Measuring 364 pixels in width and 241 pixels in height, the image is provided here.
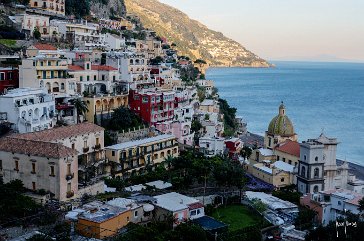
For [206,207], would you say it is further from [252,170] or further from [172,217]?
[252,170]

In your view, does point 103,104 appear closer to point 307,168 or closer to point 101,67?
point 101,67

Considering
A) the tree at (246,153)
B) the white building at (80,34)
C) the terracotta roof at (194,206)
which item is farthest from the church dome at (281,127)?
the white building at (80,34)

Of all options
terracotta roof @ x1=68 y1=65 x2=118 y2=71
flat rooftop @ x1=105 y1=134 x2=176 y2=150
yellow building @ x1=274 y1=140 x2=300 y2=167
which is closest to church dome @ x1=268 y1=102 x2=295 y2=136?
yellow building @ x1=274 y1=140 x2=300 y2=167

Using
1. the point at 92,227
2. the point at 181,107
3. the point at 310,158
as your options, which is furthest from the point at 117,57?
the point at 92,227

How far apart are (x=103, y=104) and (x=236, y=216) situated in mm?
18065

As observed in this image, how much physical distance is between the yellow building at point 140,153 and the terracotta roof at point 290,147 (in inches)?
404

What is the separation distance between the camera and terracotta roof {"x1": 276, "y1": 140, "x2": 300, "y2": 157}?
152 feet

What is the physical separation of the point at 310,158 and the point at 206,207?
12.9 m

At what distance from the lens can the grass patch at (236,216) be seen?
3189cm

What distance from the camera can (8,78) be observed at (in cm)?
4266

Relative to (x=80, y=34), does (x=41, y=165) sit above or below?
below

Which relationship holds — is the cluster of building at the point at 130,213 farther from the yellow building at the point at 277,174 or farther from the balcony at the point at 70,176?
the yellow building at the point at 277,174

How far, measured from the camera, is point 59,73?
143 ft

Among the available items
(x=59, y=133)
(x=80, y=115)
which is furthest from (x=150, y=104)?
(x=59, y=133)
